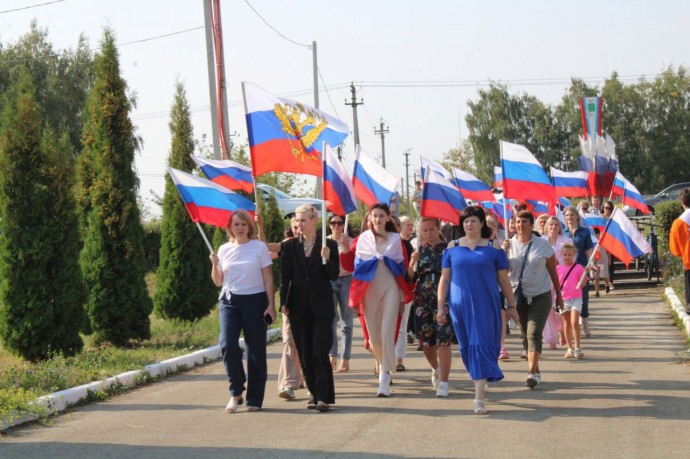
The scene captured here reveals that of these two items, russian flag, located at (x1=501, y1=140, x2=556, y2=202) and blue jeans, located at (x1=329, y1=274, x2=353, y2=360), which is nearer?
blue jeans, located at (x1=329, y1=274, x2=353, y2=360)

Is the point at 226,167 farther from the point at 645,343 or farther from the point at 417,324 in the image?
the point at 645,343

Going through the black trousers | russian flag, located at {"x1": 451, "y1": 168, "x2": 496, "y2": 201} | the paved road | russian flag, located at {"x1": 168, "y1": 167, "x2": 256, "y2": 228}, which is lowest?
the paved road

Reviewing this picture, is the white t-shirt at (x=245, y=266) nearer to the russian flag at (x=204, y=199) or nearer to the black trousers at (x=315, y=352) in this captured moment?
the black trousers at (x=315, y=352)

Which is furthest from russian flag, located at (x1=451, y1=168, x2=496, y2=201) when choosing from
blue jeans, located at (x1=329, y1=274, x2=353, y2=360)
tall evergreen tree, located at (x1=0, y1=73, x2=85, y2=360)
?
tall evergreen tree, located at (x1=0, y1=73, x2=85, y2=360)

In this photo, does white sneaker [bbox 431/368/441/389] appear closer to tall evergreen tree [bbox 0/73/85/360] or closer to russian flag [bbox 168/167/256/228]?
russian flag [bbox 168/167/256/228]

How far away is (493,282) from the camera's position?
9258 millimetres

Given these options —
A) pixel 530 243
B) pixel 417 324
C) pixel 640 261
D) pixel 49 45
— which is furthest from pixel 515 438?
pixel 49 45

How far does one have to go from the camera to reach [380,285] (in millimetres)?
10203

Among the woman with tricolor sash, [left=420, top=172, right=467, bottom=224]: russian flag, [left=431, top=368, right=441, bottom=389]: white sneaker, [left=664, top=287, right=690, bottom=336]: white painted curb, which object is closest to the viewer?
the woman with tricolor sash

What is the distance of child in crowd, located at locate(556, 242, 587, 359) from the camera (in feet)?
42.5

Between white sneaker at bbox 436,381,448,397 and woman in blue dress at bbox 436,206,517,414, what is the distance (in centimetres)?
66

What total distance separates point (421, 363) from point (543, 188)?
275 centimetres

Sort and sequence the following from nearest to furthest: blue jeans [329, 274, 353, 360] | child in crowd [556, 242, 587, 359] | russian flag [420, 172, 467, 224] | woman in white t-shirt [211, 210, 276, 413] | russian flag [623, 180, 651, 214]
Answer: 1. woman in white t-shirt [211, 210, 276, 413]
2. russian flag [420, 172, 467, 224]
3. blue jeans [329, 274, 353, 360]
4. child in crowd [556, 242, 587, 359]
5. russian flag [623, 180, 651, 214]

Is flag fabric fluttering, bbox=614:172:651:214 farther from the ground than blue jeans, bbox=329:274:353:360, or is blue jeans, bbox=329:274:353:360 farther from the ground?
flag fabric fluttering, bbox=614:172:651:214
